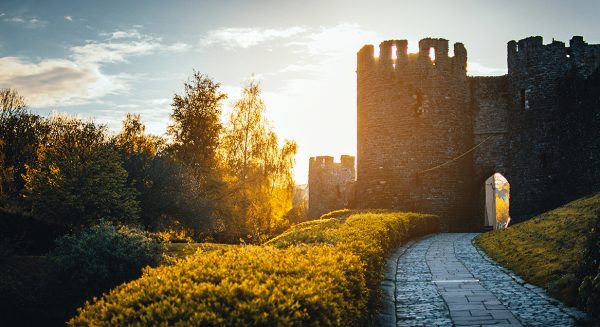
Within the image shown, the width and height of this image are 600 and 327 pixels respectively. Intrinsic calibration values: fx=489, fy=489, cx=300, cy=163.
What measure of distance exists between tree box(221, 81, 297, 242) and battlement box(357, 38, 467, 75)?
8.56 meters

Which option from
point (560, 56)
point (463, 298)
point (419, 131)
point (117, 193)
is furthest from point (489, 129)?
point (463, 298)

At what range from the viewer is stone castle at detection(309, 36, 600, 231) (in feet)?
77.7

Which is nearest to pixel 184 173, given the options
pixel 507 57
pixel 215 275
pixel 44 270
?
pixel 44 270

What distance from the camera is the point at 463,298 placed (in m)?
7.55

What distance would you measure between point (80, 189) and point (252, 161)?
15.4m

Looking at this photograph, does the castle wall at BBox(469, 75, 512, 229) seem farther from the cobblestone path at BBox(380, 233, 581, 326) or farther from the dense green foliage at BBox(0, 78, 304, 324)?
the cobblestone path at BBox(380, 233, 581, 326)

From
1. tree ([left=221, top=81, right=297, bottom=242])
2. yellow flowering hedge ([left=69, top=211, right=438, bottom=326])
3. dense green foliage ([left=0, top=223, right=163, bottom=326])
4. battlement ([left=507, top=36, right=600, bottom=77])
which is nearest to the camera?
yellow flowering hedge ([left=69, top=211, right=438, bottom=326])

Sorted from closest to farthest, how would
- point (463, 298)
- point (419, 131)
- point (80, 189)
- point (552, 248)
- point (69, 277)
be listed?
1. point (463, 298)
2. point (552, 248)
3. point (69, 277)
4. point (80, 189)
5. point (419, 131)

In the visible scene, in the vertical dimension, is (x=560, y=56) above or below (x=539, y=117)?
above

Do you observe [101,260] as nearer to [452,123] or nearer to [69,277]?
[69,277]

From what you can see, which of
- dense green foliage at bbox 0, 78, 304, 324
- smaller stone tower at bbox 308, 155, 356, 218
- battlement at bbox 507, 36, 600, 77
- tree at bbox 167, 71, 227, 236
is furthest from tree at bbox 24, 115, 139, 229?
smaller stone tower at bbox 308, 155, 356, 218

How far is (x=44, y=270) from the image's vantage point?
41.9 ft

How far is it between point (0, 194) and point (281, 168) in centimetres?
1773

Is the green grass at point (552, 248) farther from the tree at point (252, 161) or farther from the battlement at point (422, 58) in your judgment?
the tree at point (252, 161)
